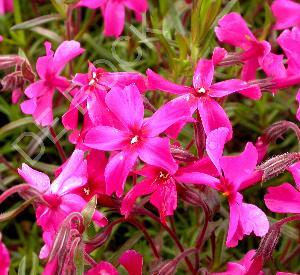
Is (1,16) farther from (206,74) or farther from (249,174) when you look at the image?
(249,174)

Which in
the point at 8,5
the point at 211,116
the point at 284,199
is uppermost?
the point at 211,116

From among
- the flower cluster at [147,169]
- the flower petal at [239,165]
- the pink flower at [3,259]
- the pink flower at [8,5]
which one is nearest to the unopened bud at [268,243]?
the flower cluster at [147,169]

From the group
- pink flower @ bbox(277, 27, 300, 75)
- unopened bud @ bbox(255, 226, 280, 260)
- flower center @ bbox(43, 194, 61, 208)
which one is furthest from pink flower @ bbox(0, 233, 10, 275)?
pink flower @ bbox(277, 27, 300, 75)

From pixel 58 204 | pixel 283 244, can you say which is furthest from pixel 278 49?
pixel 58 204

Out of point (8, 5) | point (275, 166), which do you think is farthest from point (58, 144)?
point (8, 5)

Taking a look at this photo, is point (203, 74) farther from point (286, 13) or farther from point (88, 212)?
point (286, 13)
